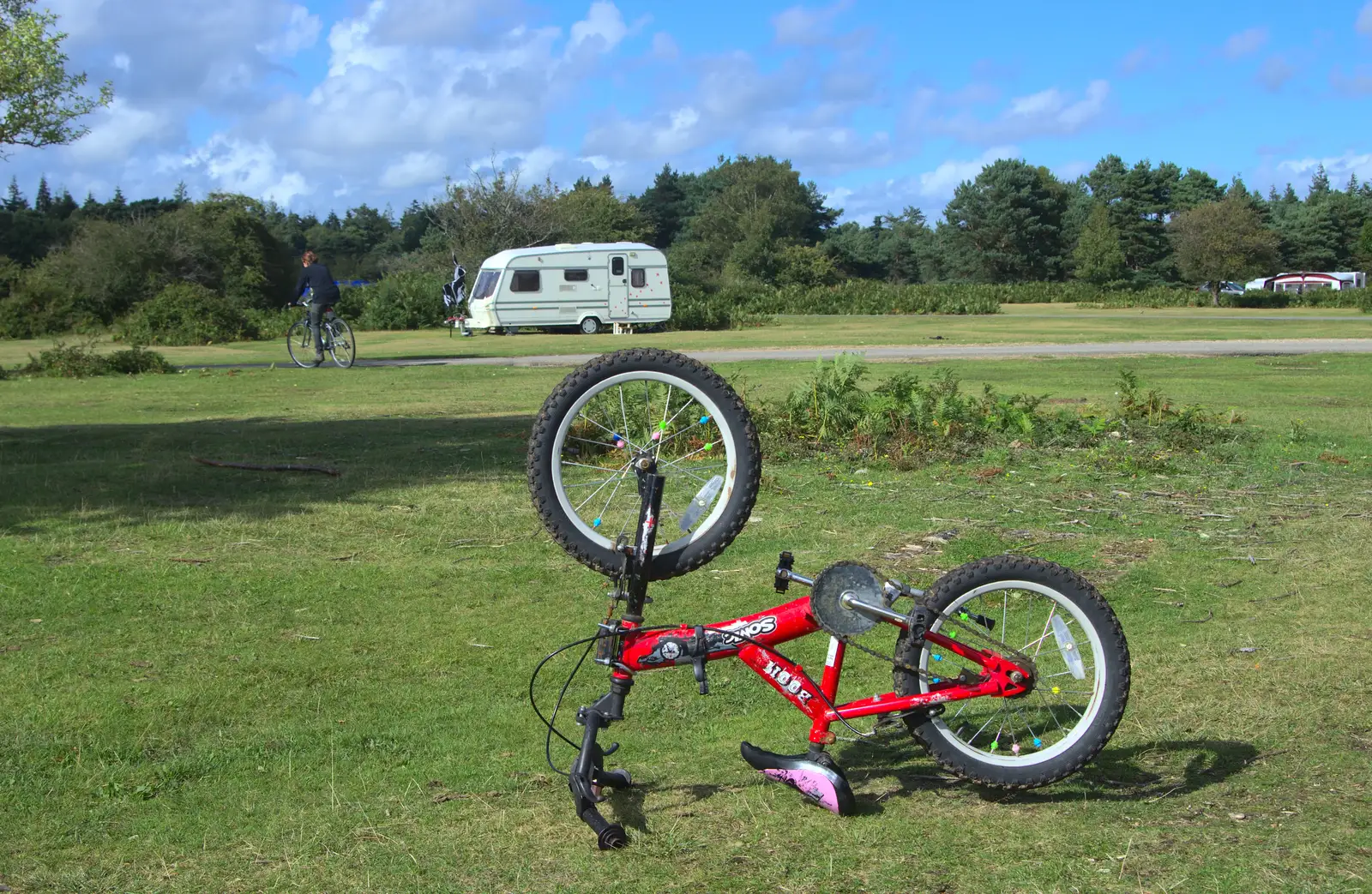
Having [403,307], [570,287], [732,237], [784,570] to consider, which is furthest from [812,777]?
[732,237]

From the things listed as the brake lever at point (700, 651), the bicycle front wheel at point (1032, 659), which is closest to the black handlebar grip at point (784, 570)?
the brake lever at point (700, 651)

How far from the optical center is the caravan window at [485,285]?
3775 cm

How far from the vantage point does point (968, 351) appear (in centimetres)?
2617

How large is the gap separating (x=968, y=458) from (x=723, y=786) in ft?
24.1

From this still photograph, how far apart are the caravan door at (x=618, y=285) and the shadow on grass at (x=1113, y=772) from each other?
113 ft

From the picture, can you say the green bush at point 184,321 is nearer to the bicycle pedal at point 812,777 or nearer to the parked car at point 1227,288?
the bicycle pedal at point 812,777

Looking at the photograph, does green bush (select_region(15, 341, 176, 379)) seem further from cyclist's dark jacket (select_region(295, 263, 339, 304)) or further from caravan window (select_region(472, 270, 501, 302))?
caravan window (select_region(472, 270, 501, 302))

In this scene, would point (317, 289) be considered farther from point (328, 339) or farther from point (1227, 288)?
point (1227, 288)

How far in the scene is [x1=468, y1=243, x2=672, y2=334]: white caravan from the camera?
37688mm

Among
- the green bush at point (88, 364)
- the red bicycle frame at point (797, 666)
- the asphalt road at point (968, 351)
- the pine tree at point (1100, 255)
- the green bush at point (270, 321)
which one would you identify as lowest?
the red bicycle frame at point (797, 666)

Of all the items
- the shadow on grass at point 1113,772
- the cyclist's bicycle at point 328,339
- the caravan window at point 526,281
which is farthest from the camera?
the caravan window at point 526,281

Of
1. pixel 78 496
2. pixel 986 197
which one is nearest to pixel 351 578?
pixel 78 496

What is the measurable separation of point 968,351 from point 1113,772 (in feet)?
74.1

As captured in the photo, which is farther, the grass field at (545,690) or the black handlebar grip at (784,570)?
the black handlebar grip at (784,570)
